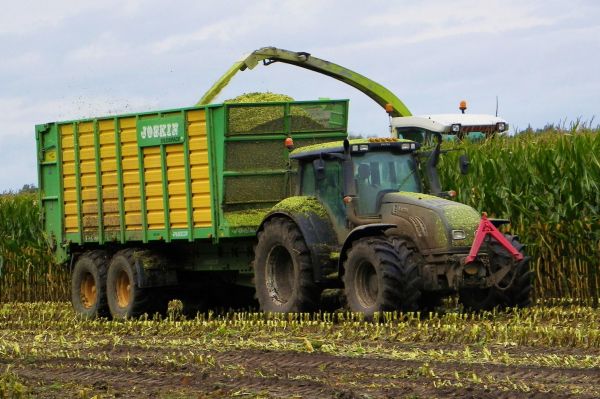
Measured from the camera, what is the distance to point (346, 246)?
47.2 ft

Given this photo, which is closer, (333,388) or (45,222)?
(333,388)

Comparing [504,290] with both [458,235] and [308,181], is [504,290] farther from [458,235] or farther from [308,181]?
[308,181]

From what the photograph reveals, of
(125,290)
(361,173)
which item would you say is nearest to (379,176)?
(361,173)

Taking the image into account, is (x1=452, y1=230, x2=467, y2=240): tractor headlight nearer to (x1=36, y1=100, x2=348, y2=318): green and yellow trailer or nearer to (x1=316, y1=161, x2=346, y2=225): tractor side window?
(x1=316, y1=161, x2=346, y2=225): tractor side window

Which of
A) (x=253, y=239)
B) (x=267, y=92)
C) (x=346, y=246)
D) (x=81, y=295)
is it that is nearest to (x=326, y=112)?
(x=267, y=92)

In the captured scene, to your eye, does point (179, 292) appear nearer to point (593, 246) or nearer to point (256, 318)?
point (256, 318)

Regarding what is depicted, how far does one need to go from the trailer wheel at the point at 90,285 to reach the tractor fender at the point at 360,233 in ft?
16.8

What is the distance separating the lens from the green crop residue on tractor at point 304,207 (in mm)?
15094

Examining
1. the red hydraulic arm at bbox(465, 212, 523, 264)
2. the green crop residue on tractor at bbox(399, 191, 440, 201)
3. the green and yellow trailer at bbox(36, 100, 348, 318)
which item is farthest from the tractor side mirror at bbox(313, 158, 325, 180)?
the red hydraulic arm at bbox(465, 212, 523, 264)

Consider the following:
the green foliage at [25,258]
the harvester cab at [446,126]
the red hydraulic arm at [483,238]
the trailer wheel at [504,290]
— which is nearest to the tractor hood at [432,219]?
the red hydraulic arm at [483,238]

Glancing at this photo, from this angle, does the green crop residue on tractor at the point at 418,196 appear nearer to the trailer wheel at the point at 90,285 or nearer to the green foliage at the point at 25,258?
the trailer wheel at the point at 90,285

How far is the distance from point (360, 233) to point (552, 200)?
13.9 ft

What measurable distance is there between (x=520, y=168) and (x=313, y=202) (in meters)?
4.10

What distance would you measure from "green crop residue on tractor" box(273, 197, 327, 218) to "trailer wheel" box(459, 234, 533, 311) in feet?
6.38
